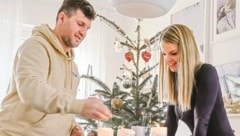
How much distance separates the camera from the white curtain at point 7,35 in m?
3.78

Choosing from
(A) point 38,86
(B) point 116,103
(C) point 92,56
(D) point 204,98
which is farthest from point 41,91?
(C) point 92,56

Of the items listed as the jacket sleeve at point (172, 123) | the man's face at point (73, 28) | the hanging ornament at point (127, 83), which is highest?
the man's face at point (73, 28)

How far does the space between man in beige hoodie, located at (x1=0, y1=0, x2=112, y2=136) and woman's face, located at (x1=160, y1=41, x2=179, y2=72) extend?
1.26ft

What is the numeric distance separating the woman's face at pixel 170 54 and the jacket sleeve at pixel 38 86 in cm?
58

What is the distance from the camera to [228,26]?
113 inches

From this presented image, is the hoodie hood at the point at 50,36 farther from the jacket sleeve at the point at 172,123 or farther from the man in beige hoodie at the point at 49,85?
the jacket sleeve at the point at 172,123

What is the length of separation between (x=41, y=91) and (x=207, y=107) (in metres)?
0.72

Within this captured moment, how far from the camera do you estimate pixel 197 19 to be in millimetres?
3312

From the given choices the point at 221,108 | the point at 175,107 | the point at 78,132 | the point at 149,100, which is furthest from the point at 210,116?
the point at 149,100

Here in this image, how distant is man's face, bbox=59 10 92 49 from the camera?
62.3 inches

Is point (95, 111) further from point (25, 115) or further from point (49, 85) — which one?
point (25, 115)

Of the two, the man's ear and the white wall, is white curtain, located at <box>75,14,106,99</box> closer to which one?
the white wall

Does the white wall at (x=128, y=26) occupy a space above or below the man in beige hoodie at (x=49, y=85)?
above

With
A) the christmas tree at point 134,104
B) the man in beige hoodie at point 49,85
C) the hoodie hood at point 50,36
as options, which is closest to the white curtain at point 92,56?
the christmas tree at point 134,104
